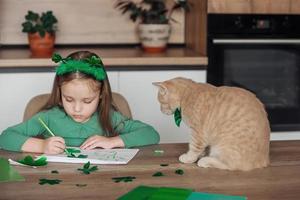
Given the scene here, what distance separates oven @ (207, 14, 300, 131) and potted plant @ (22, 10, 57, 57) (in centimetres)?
80

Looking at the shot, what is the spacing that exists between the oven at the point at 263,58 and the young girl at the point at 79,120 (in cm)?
97

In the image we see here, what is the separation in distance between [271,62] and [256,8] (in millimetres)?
295

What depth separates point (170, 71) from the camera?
268 cm

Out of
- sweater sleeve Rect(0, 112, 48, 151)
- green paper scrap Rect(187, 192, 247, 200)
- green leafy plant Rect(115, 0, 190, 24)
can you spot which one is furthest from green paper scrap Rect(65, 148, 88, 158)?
green leafy plant Rect(115, 0, 190, 24)

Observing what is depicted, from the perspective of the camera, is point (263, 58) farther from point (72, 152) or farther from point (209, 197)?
point (209, 197)

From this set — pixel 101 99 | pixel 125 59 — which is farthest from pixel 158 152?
pixel 125 59

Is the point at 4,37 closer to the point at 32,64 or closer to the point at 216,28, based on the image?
the point at 32,64

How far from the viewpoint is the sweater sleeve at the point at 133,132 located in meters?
1.72

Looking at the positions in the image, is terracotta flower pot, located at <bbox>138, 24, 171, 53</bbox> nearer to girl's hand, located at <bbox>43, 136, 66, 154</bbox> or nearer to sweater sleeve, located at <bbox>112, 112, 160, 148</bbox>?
sweater sleeve, located at <bbox>112, 112, 160, 148</bbox>

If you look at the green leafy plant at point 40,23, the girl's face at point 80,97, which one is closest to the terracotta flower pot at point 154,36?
the green leafy plant at point 40,23

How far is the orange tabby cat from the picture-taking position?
1.42 m

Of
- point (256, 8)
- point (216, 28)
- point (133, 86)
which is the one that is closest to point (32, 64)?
point (133, 86)

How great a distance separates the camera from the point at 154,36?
2861 millimetres

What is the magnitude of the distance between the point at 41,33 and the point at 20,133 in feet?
3.48
